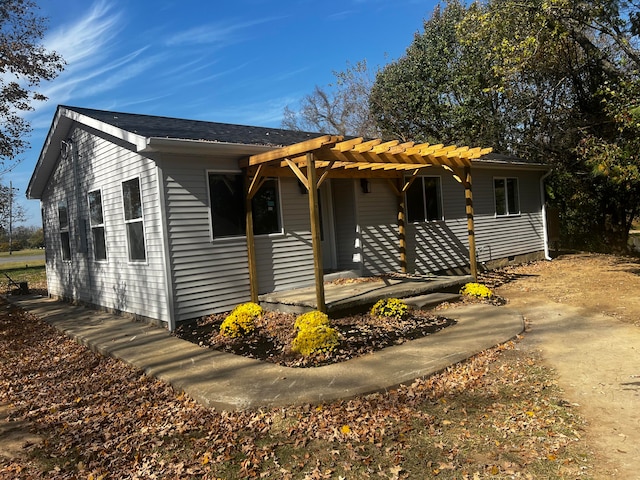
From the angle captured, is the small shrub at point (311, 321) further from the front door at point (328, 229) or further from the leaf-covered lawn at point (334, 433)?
the front door at point (328, 229)

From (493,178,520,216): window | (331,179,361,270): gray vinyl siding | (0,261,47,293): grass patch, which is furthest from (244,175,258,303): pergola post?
(0,261,47,293): grass patch

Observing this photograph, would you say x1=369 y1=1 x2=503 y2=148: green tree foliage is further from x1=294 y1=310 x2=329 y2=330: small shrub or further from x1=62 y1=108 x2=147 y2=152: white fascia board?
x1=294 y1=310 x2=329 y2=330: small shrub

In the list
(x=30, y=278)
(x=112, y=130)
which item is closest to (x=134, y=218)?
(x=112, y=130)

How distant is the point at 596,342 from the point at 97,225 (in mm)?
8988

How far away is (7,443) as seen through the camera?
422 centimetres

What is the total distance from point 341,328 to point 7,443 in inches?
160

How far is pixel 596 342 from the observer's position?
5723mm

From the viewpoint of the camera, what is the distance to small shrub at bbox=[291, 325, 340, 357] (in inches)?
217

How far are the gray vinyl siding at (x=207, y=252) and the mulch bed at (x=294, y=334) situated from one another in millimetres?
409

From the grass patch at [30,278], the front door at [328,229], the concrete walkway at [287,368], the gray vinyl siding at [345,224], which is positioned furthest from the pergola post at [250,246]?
the grass patch at [30,278]

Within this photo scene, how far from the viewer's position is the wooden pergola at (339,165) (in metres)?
6.54

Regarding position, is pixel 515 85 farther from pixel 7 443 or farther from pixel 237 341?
pixel 7 443

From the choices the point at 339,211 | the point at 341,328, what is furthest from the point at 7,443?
the point at 339,211

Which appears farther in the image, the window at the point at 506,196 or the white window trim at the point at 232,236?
the window at the point at 506,196
